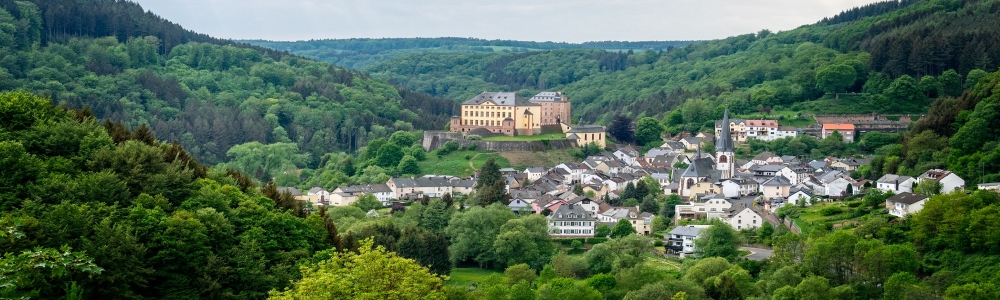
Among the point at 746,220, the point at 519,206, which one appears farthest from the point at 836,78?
the point at 746,220

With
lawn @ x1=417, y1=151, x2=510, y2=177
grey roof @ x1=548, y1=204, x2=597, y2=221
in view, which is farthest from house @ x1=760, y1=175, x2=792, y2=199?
lawn @ x1=417, y1=151, x2=510, y2=177

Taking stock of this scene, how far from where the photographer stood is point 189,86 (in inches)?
5659

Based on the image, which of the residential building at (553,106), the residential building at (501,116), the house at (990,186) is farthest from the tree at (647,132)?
the house at (990,186)

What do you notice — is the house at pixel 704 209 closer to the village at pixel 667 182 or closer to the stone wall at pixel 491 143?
the village at pixel 667 182

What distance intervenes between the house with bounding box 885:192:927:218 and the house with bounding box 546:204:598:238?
16.3 metres

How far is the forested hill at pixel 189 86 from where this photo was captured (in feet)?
402

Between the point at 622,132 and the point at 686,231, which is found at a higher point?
the point at 622,132

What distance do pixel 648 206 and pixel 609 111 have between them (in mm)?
85611

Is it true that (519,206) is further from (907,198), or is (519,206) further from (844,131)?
(844,131)

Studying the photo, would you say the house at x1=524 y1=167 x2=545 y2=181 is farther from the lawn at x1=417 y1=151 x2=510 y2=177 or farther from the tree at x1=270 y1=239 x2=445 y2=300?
the tree at x1=270 y1=239 x2=445 y2=300

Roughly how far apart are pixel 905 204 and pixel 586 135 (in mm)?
45360

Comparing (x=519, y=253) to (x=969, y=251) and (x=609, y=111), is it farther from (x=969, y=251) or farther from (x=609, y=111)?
(x=609, y=111)

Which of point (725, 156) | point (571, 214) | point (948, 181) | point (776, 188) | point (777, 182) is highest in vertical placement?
point (948, 181)

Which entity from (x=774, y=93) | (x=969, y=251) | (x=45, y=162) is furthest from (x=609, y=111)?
(x=45, y=162)
